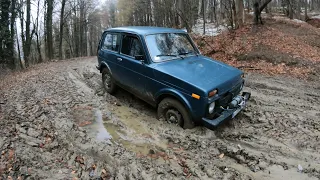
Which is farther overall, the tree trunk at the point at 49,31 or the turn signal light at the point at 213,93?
the tree trunk at the point at 49,31

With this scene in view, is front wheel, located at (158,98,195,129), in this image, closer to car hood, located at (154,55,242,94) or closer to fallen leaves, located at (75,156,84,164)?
car hood, located at (154,55,242,94)

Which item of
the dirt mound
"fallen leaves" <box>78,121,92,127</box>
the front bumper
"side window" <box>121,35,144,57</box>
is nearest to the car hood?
the front bumper

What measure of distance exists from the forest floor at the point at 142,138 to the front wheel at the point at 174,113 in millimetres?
151

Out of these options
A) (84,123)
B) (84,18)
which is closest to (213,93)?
(84,123)

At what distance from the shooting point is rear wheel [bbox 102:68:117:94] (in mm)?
6672

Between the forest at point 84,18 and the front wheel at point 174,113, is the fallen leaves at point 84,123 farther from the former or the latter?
the forest at point 84,18

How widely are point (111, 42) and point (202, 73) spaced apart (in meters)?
2.82

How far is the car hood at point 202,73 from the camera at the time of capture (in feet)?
14.6

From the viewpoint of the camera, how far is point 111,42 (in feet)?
21.3

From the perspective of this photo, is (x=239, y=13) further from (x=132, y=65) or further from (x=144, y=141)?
(x=144, y=141)

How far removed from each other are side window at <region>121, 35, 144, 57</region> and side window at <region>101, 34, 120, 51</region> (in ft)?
0.92

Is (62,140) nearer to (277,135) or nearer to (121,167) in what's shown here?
(121,167)

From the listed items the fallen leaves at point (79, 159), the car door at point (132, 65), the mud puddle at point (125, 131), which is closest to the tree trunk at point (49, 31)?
the car door at point (132, 65)

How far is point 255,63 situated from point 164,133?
6.96 m
